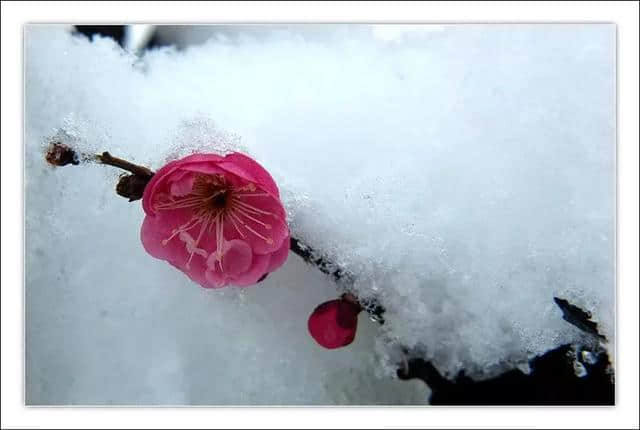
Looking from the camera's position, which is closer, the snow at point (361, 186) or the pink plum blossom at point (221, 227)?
the pink plum blossom at point (221, 227)

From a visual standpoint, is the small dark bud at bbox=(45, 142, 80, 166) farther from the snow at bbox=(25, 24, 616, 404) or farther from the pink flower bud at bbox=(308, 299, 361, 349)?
the pink flower bud at bbox=(308, 299, 361, 349)

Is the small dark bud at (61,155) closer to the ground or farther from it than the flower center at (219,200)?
farther from it

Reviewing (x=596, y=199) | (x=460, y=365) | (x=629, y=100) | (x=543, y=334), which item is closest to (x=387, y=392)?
(x=460, y=365)

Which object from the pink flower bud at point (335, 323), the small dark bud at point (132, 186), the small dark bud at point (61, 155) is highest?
the small dark bud at point (61, 155)

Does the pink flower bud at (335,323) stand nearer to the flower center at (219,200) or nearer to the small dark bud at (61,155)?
the flower center at (219,200)

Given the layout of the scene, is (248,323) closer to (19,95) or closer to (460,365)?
(460,365)

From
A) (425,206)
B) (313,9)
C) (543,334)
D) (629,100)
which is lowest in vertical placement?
(543,334)

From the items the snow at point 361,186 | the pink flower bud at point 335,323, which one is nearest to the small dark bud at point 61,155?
the snow at point 361,186
